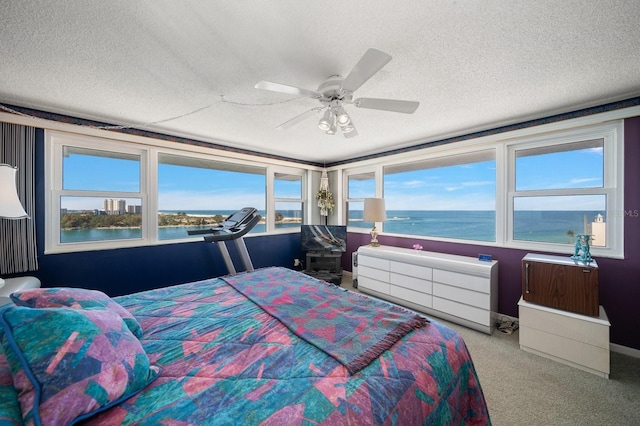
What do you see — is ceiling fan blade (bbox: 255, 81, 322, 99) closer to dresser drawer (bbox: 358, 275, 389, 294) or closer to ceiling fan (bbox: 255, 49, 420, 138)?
ceiling fan (bbox: 255, 49, 420, 138)

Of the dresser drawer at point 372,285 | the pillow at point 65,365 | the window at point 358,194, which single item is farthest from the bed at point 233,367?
the window at point 358,194

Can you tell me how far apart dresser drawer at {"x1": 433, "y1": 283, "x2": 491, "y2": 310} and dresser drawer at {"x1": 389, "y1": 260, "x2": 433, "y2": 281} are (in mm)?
153

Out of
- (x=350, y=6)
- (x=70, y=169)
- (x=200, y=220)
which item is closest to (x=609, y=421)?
(x=350, y=6)

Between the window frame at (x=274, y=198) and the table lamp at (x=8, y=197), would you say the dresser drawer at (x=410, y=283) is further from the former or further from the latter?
the table lamp at (x=8, y=197)

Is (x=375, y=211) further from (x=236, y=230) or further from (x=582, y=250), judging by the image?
(x=582, y=250)

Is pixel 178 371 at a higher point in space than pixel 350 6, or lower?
lower

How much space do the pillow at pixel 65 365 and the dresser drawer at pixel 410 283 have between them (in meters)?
3.04

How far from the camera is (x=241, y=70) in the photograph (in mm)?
1774

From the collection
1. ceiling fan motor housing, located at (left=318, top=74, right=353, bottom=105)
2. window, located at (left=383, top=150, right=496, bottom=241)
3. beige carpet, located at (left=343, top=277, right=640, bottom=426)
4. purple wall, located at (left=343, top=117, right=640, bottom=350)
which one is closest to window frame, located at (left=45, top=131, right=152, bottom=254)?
ceiling fan motor housing, located at (left=318, top=74, right=353, bottom=105)

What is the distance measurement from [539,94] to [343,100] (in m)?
1.82

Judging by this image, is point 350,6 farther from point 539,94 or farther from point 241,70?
point 539,94

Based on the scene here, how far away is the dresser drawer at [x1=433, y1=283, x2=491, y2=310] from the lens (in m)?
2.70

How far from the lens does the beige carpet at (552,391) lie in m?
1.62

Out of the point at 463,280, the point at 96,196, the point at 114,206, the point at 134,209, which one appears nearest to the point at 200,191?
the point at 134,209
